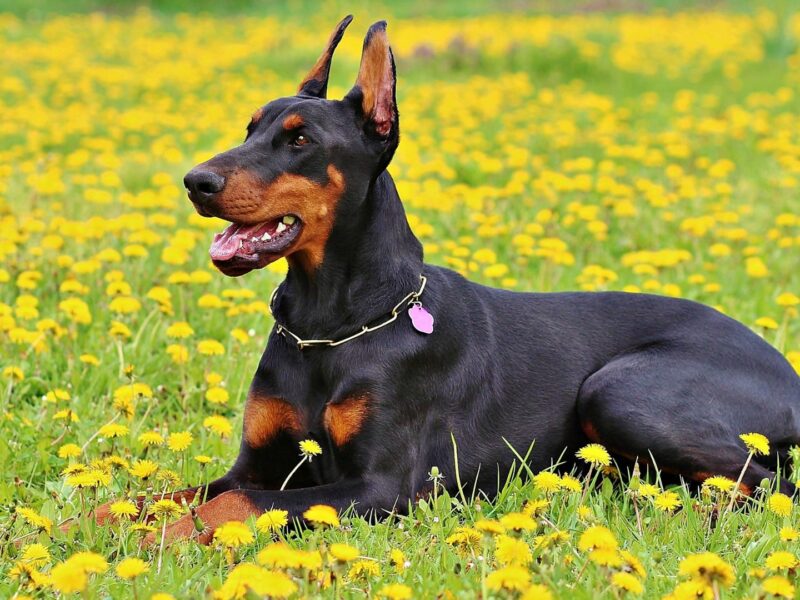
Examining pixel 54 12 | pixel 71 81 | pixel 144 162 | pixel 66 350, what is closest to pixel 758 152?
pixel 144 162

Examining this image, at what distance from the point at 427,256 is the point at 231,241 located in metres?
3.04

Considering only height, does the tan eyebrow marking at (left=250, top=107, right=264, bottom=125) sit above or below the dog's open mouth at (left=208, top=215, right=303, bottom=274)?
above

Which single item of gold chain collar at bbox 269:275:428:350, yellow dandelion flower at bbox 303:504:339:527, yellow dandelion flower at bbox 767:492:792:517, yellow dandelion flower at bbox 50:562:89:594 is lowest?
yellow dandelion flower at bbox 767:492:792:517

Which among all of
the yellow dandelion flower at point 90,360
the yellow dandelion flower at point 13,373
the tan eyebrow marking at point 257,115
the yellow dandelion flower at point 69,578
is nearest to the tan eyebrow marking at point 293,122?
the tan eyebrow marking at point 257,115

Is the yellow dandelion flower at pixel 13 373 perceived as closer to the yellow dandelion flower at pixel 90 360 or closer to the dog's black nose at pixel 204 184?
the yellow dandelion flower at pixel 90 360

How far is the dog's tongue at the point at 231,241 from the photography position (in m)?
3.46

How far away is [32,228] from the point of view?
5523 millimetres

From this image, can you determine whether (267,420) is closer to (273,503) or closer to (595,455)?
(273,503)

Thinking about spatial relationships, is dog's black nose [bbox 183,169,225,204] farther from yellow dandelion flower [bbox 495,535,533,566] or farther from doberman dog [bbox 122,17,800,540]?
yellow dandelion flower [bbox 495,535,533,566]

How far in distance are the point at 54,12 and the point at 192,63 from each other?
7.18 metres

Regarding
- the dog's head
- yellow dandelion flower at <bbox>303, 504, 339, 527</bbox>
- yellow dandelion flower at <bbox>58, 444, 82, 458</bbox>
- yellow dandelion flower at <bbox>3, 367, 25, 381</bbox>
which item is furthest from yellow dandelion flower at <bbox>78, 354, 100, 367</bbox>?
yellow dandelion flower at <bbox>303, 504, 339, 527</bbox>

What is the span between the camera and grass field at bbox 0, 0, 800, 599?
296 cm

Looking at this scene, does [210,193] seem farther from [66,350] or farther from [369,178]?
[66,350]

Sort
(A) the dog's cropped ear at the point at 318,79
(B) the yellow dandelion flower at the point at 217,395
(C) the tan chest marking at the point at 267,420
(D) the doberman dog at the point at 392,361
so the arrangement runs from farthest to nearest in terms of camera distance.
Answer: (B) the yellow dandelion flower at the point at 217,395, (A) the dog's cropped ear at the point at 318,79, (C) the tan chest marking at the point at 267,420, (D) the doberman dog at the point at 392,361
